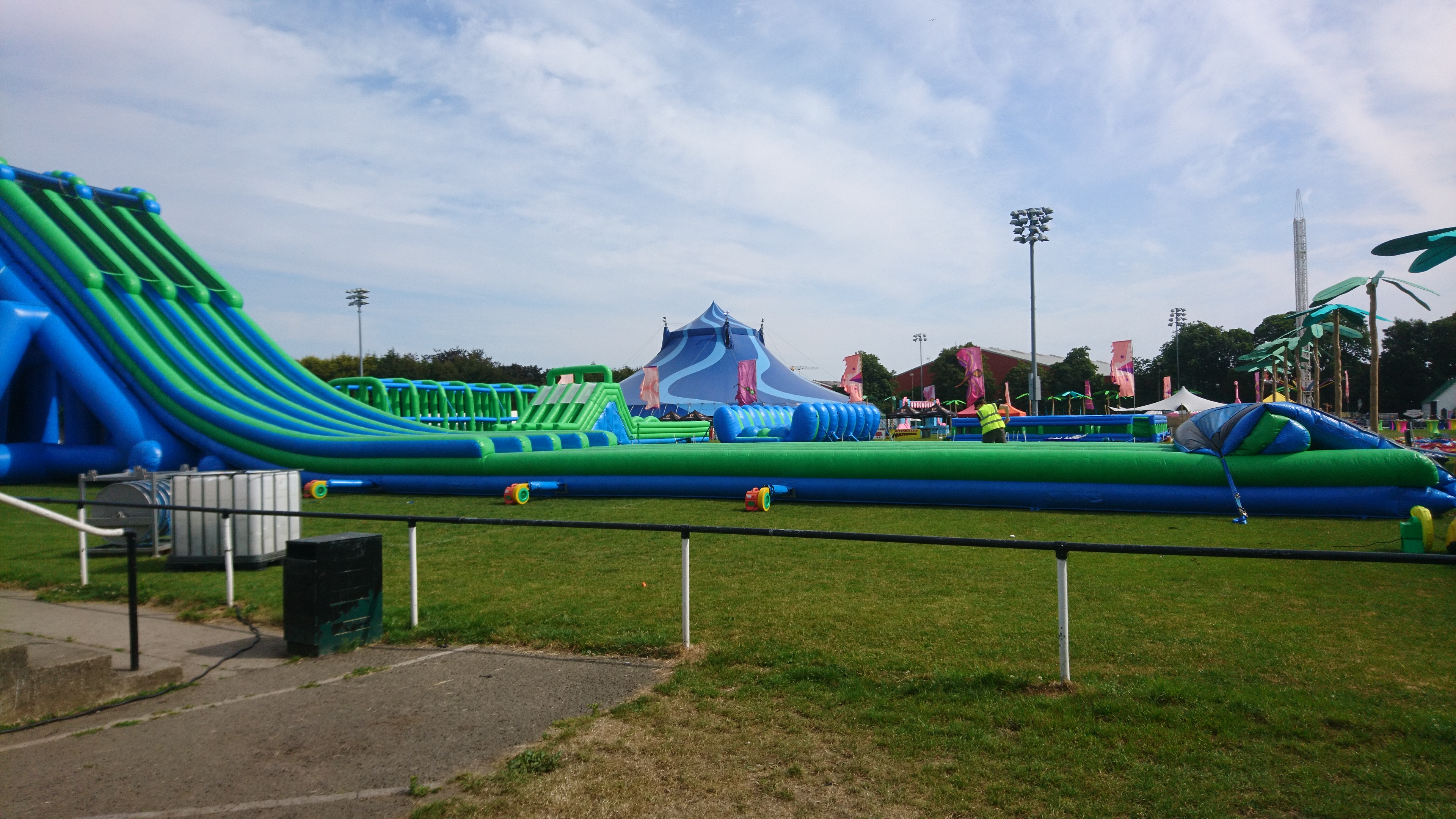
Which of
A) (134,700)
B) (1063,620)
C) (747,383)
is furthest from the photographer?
(747,383)

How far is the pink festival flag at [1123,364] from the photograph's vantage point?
34656mm

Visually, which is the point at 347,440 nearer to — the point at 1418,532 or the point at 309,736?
the point at 309,736

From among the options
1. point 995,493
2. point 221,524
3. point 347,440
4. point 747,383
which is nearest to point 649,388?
point 747,383

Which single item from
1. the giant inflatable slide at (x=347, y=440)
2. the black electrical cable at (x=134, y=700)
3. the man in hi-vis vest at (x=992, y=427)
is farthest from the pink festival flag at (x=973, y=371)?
the black electrical cable at (x=134, y=700)

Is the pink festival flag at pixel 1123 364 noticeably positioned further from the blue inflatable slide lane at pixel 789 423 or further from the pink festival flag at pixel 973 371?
the blue inflatable slide lane at pixel 789 423

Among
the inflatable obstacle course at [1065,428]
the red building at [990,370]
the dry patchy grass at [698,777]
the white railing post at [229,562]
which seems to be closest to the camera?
the dry patchy grass at [698,777]

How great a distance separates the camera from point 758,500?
12422 mm

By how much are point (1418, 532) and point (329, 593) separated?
9.47 m

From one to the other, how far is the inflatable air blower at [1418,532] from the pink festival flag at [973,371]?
24007mm

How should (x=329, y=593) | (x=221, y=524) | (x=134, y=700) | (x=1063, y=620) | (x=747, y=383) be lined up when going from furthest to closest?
(x=747, y=383)
(x=221, y=524)
(x=329, y=593)
(x=134, y=700)
(x=1063, y=620)

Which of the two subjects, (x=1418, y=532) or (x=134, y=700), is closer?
(x=134, y=700)

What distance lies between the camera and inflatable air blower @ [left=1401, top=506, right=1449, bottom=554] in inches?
293

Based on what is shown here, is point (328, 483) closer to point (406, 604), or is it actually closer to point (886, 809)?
point (406, 604)

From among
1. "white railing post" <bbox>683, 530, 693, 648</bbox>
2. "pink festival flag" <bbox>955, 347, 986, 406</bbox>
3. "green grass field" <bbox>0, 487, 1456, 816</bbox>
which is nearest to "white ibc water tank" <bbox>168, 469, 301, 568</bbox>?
"green grass field" <bbox>0, 487, 1456, 816</bbox>
